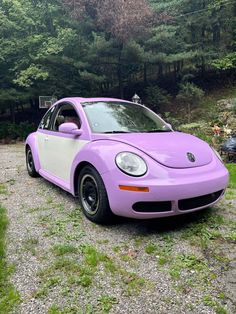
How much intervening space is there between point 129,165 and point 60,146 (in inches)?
56.8

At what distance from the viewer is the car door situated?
3572 millimetres

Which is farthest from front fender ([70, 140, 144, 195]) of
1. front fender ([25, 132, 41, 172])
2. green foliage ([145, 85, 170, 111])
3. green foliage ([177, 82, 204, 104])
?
green foliage ([145, 85, 170, 111])

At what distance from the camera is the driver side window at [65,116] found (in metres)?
3.72

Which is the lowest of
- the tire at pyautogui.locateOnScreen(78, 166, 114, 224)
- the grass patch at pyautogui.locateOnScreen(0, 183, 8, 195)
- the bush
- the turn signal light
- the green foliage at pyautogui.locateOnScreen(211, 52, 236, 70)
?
the bush

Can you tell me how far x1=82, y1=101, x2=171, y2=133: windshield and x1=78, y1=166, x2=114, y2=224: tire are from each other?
0.54 metres

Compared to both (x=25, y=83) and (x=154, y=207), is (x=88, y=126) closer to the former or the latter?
(x=154, y=207)

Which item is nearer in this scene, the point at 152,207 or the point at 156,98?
the point at 152,207

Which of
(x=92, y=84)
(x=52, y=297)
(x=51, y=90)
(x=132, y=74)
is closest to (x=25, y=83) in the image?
(x=51, y=90)

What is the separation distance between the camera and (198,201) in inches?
110

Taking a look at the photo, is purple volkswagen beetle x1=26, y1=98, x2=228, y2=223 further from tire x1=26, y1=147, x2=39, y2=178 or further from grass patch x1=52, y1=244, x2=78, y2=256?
tire x1=26, y1=147, x2=39, y2=178

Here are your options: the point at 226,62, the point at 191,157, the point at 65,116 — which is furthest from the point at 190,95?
the point at 191,157

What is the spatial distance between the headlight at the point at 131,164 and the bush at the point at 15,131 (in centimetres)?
1407

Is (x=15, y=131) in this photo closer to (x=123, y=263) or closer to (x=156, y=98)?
(x=156, y=98)

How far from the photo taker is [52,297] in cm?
200
